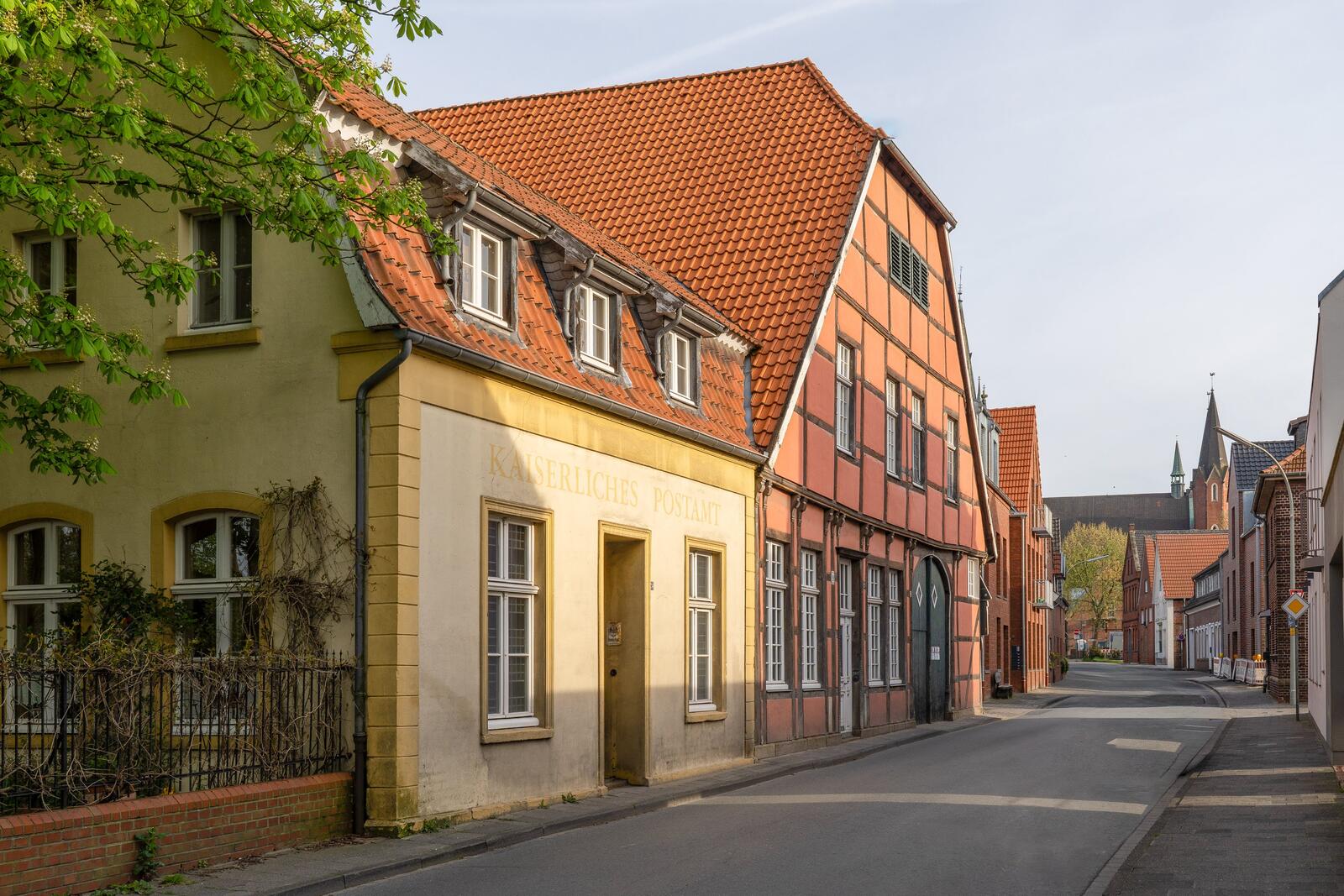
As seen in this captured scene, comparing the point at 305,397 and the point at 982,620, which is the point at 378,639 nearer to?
the point at 305,397

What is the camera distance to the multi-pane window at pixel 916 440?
30125 millimetres

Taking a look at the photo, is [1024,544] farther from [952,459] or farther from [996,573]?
[952,459]

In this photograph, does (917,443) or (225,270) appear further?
(917,443)

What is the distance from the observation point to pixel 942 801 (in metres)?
15.7

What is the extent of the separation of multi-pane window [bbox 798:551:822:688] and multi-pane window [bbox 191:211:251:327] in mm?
11459

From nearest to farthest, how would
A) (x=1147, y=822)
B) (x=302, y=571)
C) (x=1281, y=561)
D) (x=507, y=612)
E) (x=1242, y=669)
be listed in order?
(x=302, y=571) → (x=1147, y=822) → (x=507, y=612) → (x=1281, y=561) → (x=1242, y=669)

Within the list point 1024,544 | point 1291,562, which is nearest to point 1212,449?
point 1024,544

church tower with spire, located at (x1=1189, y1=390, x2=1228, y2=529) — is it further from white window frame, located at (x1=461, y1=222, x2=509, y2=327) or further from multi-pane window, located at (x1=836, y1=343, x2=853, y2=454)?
white window frame, located at (x1=461, y1=222, x2=509, y2=327)

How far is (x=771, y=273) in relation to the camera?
23.8 metres

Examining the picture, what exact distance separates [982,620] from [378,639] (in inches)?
1215

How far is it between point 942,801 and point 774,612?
6825 mm

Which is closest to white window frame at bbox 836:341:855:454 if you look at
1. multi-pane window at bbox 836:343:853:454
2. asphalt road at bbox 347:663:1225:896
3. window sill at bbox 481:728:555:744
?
multi-pane window at bbox 836:343:853:454

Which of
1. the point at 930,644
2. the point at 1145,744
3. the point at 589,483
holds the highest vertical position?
the point at 589,483

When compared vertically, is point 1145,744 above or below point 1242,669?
above
